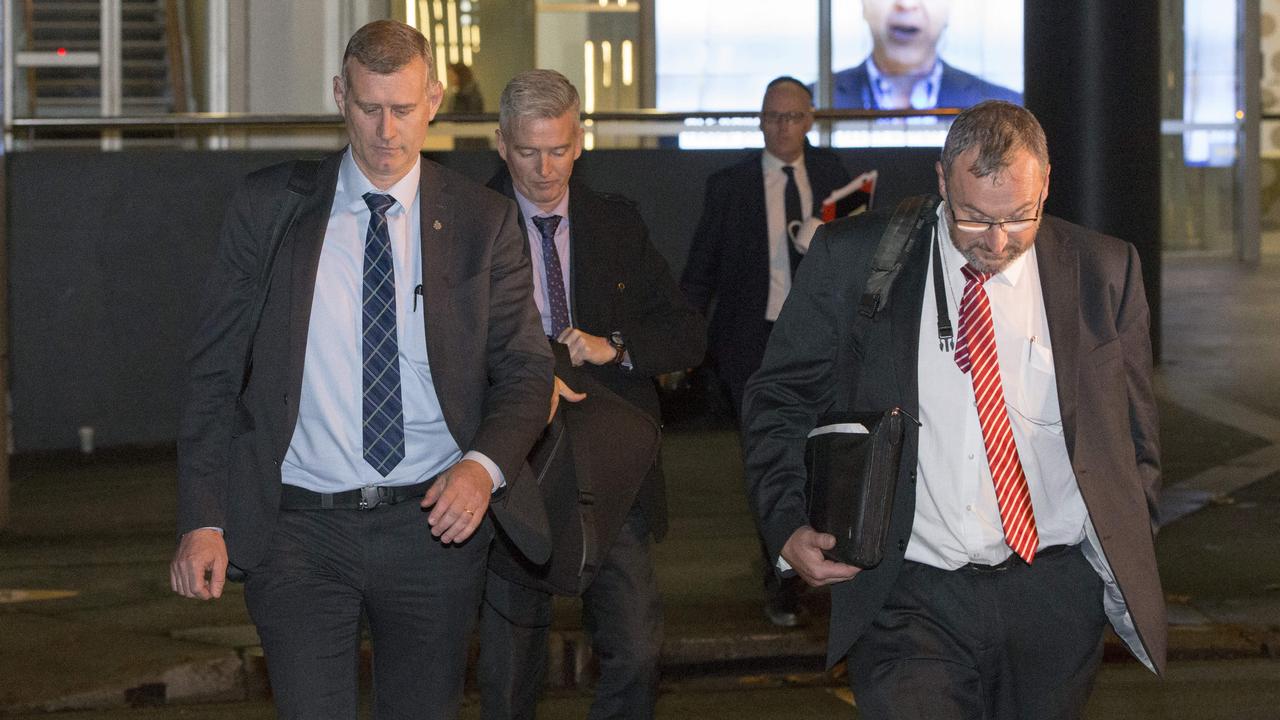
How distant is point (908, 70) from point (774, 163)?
8.32m

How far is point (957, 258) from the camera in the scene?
3.56 meters

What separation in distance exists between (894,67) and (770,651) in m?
9.12

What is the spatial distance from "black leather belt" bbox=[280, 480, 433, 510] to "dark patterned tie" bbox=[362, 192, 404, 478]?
4 cm

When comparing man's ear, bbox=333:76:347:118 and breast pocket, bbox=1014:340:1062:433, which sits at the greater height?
man's ear, bbox=333:76:347:118

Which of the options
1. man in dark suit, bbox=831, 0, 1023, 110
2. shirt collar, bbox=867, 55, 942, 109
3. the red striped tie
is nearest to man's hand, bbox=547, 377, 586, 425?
the red striped tie

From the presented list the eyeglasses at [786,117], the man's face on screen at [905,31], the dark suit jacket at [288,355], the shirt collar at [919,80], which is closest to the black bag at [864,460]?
the dark suit jacket at [288,355]

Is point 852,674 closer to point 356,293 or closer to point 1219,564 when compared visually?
point 356,293

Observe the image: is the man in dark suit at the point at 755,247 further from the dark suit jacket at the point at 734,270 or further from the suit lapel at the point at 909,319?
the suit lapel at the point at 909,319

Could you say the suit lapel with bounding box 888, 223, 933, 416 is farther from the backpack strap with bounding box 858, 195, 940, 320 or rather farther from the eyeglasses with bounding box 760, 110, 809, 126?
the eyeglasses with bounding box 760, 110, 809, 126

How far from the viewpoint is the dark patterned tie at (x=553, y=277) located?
470 centimetres

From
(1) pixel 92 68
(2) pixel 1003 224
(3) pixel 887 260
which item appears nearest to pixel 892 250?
(3) pixel 887 260

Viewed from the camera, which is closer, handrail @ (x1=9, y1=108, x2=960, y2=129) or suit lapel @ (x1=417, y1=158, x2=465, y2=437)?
suit lapel @ (x1=417, y1=158, x2=465, y2=437)

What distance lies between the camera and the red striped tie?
11.2ft

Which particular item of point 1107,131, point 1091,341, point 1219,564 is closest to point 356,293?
point 1091,341
